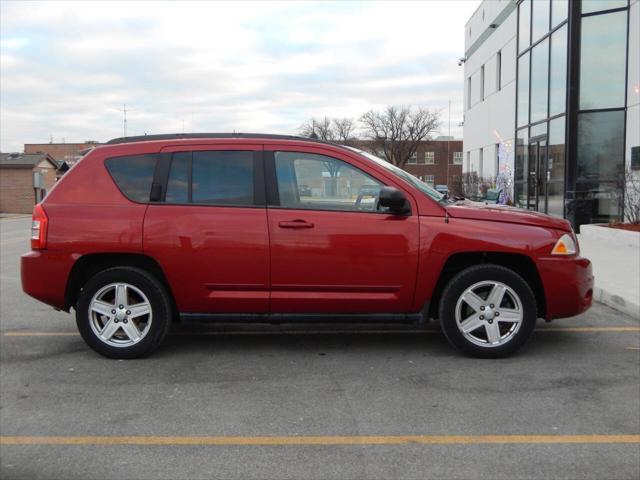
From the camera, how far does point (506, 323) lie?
5203mm

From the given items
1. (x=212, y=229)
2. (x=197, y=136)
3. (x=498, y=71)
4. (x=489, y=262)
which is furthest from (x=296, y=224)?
(x=498, y=71)

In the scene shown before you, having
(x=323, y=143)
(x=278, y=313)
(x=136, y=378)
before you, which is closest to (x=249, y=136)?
(x=323, y=143)

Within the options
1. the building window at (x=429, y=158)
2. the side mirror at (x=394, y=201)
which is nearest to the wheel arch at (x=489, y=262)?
the side mirror at (x=394, y=201)

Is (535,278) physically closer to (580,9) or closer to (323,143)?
(323,143)

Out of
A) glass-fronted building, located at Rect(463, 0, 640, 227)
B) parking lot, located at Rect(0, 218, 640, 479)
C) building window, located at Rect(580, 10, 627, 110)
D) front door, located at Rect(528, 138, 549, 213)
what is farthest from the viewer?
front door, located at Rect(528, 138, 549, 213)

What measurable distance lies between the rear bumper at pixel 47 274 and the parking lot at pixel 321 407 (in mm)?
602

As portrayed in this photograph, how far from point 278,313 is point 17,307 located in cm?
409

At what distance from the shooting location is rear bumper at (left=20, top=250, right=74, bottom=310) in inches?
202

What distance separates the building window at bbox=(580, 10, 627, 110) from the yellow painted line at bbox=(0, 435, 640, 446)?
1365cm

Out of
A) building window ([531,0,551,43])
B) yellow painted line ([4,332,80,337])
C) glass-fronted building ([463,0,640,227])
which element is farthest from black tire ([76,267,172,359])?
building window ([531,0,551,43])

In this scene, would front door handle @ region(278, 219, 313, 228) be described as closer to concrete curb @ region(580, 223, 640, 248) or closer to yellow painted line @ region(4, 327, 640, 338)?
yellow painted line @ region(4, 327, 640, 338)

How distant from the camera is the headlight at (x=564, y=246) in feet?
16.8

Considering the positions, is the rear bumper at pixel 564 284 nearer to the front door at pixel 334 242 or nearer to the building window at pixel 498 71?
the front door at pixel 334 242

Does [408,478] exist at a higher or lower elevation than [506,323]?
lower
